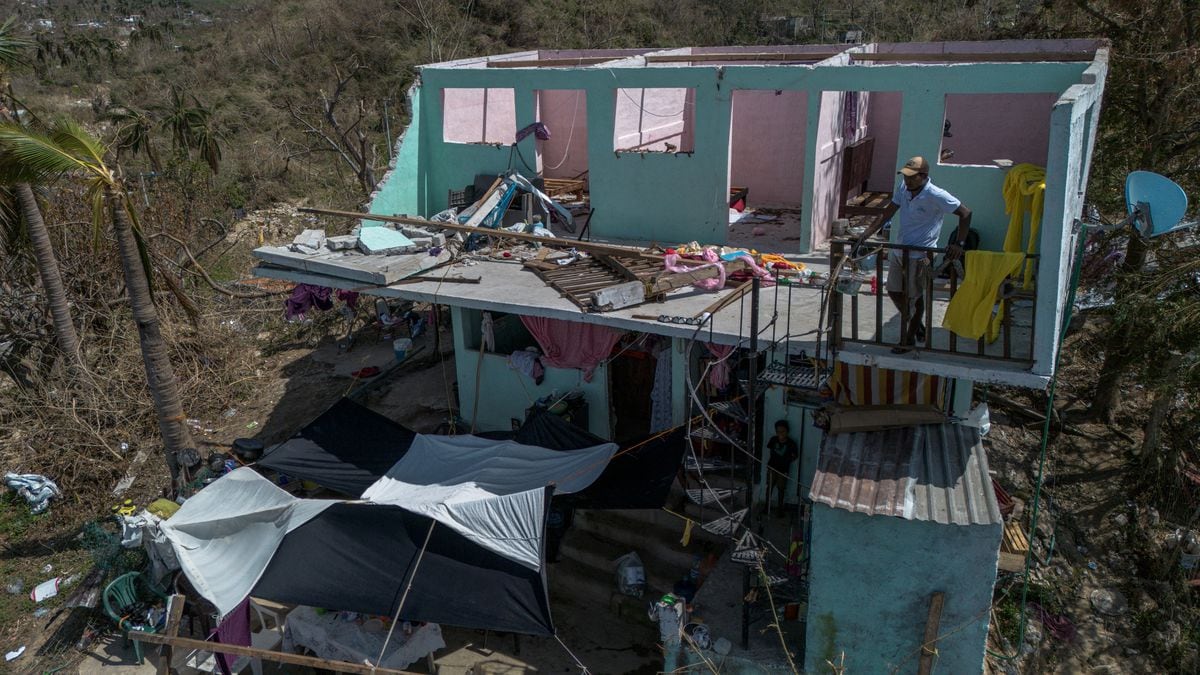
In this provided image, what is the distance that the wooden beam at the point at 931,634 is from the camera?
7.81m

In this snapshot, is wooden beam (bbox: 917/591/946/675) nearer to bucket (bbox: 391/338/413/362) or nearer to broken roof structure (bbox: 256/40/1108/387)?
broken roof structure (bbox: 256/40/1108/387)

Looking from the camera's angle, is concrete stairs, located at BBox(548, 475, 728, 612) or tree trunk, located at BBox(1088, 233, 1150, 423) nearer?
concrete stairs, located at BBox(548, 475, 728, 612)

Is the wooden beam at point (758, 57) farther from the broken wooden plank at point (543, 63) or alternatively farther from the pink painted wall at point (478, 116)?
the pink painted wall at point (478, 116)

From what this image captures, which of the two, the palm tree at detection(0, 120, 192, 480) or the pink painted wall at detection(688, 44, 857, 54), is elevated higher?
the pink painted wall at detection(688, 44, 857, 54)

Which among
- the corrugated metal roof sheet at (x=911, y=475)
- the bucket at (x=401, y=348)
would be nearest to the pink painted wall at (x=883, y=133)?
the corrugated metal roof sheet at (x=911, y=475)

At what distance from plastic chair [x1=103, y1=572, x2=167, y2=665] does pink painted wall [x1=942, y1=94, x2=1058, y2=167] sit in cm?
1428

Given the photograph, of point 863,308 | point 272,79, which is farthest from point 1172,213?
point 272,79

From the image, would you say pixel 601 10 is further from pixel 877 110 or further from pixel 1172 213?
pixel 1172 213

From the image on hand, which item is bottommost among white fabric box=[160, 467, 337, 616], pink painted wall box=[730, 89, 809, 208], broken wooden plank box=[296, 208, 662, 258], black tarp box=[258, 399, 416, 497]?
white fabric box=[160, 467, 337, 616]

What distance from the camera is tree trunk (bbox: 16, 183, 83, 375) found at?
1462 cm

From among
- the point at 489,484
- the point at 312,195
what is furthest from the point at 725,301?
the point at 312,195

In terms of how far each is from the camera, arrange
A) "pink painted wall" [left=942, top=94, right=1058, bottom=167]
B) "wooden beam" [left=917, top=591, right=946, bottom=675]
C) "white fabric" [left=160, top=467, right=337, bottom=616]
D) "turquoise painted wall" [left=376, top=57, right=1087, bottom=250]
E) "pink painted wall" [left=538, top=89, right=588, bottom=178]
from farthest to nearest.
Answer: "pink painted wall" [left=538, top=89, right=588, bottom=178] < "pink painted wall" [left=942, top=94, right=1058, bottom=167] < "turquoise painted wall" [left=376, top=57, right=1087, bottom=250] < "white fabric" [left=160, top=467, right=337, bottom=616] < "wooden beam" [left=917, top=591, right=946, bottom=675]

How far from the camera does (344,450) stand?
11719mm

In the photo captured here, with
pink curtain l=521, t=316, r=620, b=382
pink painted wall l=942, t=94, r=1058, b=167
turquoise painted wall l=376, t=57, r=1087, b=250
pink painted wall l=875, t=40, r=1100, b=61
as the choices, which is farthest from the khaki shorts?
pink painted wall l=875, t=40, r=1100, b=61
